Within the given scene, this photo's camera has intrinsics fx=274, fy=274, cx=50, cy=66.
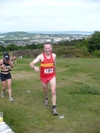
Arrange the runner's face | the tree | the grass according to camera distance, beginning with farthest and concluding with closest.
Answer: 1. the tree
2. the runner's face
3. the grass

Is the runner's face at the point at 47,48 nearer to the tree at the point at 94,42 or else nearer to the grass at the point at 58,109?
the grass at the point at 58,109

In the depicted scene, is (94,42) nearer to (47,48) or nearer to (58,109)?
(58,109)

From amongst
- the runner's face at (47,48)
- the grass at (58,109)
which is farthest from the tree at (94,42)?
the runner's face at (47,48)

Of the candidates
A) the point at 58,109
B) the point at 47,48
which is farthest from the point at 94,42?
the point at 47,48

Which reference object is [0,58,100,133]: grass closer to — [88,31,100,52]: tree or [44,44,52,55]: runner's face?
[44,44,52,55]: runner's face

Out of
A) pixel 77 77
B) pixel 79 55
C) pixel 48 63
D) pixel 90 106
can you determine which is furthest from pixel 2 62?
pixel 79 55

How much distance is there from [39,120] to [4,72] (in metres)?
2.44

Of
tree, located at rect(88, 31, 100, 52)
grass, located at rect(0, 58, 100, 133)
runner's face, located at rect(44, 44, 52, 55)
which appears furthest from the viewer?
tree, located at rect(88, 31, 100, 52)

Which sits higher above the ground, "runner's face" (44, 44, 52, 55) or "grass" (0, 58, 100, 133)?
"runner's face" (44, 44, 52, 55)

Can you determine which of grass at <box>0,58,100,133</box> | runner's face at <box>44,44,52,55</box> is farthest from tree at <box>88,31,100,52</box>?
runner's face at <box>44,44,52,55</box>

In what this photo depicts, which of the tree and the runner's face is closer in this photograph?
the runner's face

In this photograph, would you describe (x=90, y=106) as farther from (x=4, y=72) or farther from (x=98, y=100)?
(x=4, y=72)

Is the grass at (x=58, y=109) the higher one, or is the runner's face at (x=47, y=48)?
the runner's face at (x=47, y=48)

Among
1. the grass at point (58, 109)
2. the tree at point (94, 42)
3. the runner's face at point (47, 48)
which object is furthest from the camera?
the tree at point (94, 42)
